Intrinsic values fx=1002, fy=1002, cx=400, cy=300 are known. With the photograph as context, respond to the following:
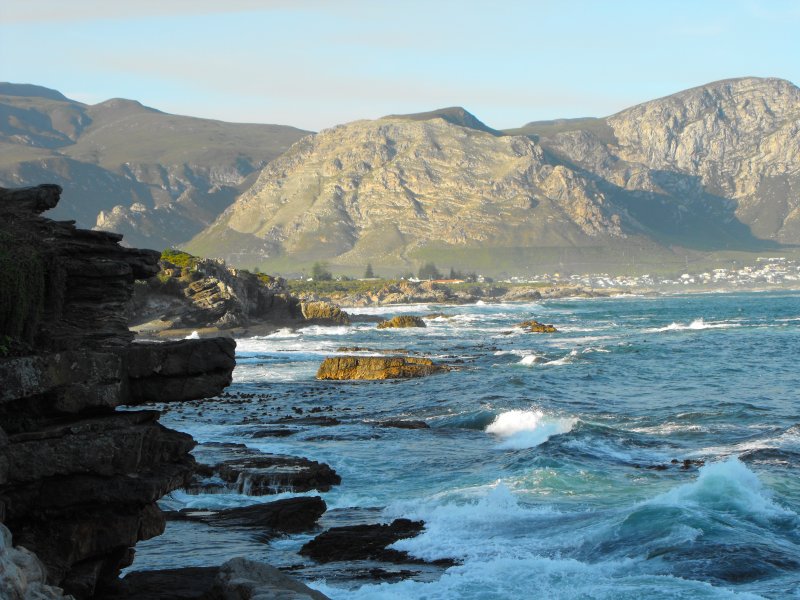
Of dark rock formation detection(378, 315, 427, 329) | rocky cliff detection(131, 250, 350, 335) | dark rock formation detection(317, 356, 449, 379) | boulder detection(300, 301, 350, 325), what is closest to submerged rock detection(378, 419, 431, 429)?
dark rock formation detection(317, 356, 449, 379)

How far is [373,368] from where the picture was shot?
189ft

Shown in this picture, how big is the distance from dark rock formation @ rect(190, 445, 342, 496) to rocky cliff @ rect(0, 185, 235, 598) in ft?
27.5

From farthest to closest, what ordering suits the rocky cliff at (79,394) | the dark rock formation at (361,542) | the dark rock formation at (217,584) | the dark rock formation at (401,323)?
1. the dark rock formation at (401,323)
2. the dark rock formation at (361,542)
3. the rocky cliff at (79,394)
4. the dark rock formation at (217,584)

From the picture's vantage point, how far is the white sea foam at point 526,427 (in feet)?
113

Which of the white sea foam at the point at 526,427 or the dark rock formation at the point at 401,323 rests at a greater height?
the white sea foam at the point at 526,427

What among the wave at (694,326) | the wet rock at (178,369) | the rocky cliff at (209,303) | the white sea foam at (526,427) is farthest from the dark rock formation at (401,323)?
the wet rock at (178,369)

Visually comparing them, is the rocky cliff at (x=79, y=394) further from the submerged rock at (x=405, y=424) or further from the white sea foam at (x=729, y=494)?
the submerged rock at (x=405, y=424)

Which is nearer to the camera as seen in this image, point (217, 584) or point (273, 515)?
point (217, 584)

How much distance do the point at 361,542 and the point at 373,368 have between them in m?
37.0

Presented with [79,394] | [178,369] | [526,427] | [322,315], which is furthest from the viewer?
[322,315]

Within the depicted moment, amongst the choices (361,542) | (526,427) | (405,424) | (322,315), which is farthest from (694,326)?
(361,542)

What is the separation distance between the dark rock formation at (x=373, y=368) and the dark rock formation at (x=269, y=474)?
94.6 feet

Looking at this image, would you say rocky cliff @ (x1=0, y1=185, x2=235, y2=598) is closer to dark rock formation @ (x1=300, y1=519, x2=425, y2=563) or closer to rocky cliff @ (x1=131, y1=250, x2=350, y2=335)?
dark rock formation @ (x1=300, y1=519, x2=425, y2=563)

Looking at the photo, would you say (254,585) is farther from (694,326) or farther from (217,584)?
(694,326)
